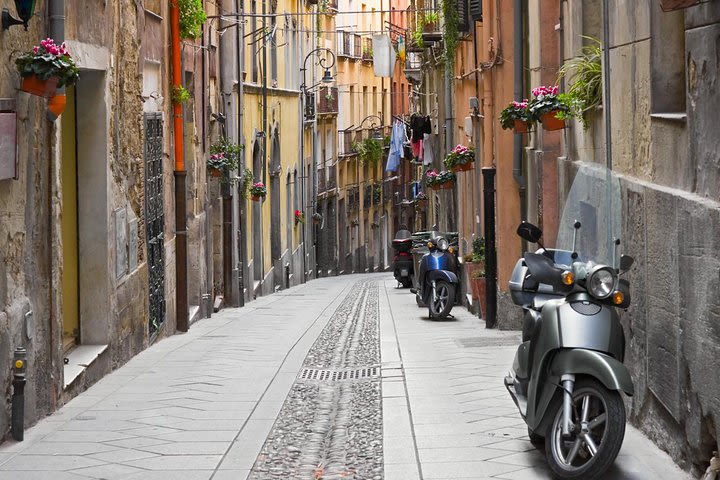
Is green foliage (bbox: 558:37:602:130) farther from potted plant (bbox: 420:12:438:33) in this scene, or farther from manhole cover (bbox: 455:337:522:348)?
potted plant (bbox: 420:12:438:33)

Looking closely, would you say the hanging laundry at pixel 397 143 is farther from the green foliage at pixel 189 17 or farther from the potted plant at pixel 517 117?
the potted plant at pixel 517 117

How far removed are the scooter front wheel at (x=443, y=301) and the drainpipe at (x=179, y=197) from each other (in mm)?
3831

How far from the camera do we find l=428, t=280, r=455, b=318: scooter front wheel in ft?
62.8

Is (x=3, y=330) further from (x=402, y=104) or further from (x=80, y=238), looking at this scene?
(x=402, y=104)

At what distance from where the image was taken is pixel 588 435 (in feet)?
22.1

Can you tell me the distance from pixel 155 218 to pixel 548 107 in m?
5.94

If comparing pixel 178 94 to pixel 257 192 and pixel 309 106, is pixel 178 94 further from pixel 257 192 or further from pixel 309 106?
pixel 309 106

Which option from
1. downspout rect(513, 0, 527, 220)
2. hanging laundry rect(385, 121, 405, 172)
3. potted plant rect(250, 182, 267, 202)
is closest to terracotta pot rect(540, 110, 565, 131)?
downspout rect(513, 0, 527, 220)

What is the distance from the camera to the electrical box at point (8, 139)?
27.6 feet

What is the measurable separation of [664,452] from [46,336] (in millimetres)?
4710

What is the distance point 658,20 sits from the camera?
802 centimetres

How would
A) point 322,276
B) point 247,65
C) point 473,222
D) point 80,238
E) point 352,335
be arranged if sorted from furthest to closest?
point 322,276, point 247,65, point 473,222, point 352,335, point 80,238

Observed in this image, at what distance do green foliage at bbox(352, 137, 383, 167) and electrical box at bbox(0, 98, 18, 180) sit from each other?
46.3 metres

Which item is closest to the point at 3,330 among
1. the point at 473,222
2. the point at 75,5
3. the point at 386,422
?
the point at 386,422
